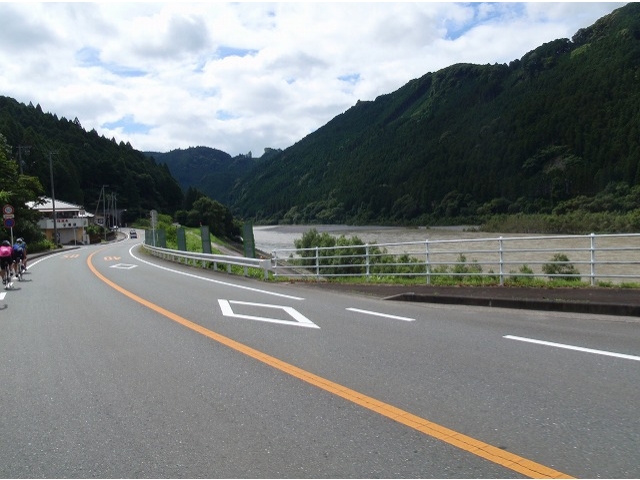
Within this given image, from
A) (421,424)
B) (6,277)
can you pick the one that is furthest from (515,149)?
(421,424)

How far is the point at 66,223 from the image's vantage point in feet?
268

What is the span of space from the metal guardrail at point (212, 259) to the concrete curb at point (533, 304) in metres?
7.81

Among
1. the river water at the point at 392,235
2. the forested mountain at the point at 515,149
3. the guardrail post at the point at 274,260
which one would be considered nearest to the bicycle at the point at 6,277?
the guardrail post at the point at 274,260

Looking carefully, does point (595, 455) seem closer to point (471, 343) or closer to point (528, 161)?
point (471, 343)

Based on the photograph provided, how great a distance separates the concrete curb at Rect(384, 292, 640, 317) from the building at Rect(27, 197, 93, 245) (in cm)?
7698

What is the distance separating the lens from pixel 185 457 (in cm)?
391

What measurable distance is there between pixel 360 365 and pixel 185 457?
111 inches

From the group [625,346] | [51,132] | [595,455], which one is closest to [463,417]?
[595,455]

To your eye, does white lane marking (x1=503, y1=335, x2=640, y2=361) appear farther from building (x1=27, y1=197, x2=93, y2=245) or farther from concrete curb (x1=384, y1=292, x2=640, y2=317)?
building (x1=27, y1=197, x2=93, y2=245)

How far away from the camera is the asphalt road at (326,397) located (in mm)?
3783

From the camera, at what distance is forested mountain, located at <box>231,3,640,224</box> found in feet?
298

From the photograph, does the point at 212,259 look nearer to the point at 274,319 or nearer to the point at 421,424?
the point at 274,319

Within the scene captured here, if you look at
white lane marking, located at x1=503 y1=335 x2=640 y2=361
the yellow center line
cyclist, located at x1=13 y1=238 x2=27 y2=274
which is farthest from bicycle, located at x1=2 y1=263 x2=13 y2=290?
white lane marking, located at x1=503 y1=335 x2=640 y2=361

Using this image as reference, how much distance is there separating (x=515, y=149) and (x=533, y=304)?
11413 cm
